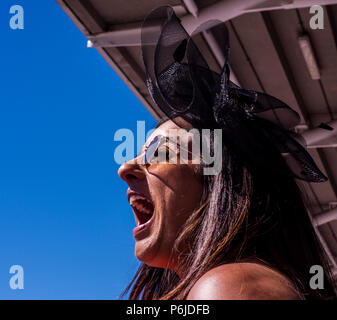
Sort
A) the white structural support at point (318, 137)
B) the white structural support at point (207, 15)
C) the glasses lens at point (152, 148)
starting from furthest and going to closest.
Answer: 1. the white structural support at point (318, 137)
2. the white structural support at point (207, 15)
3. the glasses lens at point (152, 148)

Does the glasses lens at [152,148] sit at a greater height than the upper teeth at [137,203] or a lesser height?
greater

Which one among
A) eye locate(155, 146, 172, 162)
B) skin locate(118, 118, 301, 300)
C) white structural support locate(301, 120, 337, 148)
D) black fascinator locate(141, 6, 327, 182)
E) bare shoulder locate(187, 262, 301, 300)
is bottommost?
bare shoulder locate(187, 262, 301, 300)

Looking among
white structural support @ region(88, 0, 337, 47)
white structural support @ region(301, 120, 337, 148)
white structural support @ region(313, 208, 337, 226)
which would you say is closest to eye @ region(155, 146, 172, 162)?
white structural support @ region(88, 0, 337, 47)

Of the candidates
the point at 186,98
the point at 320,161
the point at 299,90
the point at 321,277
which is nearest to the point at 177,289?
the point at 321,277

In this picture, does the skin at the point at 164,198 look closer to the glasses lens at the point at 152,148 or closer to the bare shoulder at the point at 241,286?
the glasses lens at the point at 152,148

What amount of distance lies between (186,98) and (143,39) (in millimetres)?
165

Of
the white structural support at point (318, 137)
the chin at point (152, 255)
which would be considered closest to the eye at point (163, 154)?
the chin at point (152, 255)

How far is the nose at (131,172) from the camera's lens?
1260 millimetres

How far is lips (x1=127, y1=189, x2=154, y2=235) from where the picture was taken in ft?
4.15

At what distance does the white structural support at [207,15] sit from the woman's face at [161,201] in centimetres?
360

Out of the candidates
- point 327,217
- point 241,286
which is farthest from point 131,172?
point 327,217

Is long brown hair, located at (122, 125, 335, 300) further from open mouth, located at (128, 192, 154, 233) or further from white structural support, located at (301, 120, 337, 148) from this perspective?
white structural support, located at (301, 120, 337, 148)

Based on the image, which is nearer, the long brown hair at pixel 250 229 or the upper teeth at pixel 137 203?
the long brown hair at pixel 250 229
